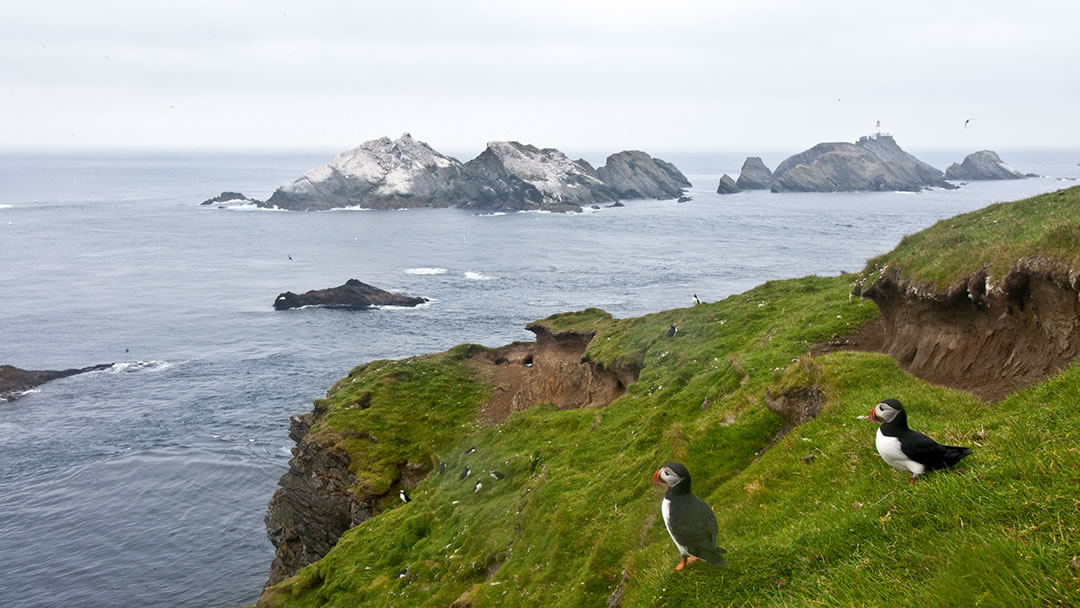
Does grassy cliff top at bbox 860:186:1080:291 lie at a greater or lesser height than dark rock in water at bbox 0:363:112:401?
greater

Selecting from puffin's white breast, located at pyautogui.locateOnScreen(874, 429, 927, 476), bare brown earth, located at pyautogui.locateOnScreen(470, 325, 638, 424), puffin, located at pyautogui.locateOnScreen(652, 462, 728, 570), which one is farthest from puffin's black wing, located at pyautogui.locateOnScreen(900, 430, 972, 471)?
bare brown earth, located at pyautogui.locateOnScreen(470, 325, 638, 424)

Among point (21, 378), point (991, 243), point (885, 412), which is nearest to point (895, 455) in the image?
point (885, 412)

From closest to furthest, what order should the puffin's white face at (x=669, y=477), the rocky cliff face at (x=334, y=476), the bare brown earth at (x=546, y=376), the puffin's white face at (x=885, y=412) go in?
the puffin's white face at (x=885, y=412), the puffin's white face at (x=669, y=477), the rocky cliff face at (x=334, y=476), the bare brown earth at (x=546, y=376)

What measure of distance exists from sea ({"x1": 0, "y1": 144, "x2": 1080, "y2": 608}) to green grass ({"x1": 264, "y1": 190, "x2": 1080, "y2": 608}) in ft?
59.5

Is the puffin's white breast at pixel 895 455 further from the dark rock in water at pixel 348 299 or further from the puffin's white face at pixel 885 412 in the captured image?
the dark rock in water at pixel 348 299

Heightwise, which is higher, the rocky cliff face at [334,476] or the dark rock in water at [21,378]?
the rocky cliff face at [334,476]

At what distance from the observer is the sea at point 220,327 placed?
153 feet

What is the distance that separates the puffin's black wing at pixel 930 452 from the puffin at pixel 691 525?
2.83m

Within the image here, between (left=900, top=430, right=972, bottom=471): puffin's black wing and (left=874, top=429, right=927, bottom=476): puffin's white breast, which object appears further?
(left=874, top=429, right=927, bottom=476): puffin's white breast

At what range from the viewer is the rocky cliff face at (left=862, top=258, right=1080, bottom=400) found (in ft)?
57.5

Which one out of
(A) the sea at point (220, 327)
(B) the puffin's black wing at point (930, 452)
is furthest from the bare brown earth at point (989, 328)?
(A) the sea at point (220, 327)

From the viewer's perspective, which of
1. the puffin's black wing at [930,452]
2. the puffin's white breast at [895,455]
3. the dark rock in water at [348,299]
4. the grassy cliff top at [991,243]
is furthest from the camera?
the dark rock in water at [348,299]

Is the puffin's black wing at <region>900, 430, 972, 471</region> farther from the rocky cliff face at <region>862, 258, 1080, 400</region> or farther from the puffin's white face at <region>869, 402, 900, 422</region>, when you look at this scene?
the rocky cliff face at <region>862, 258, 1080, 400</region>

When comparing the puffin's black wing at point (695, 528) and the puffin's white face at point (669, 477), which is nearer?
the puffin's black wing at point (695, 528)
